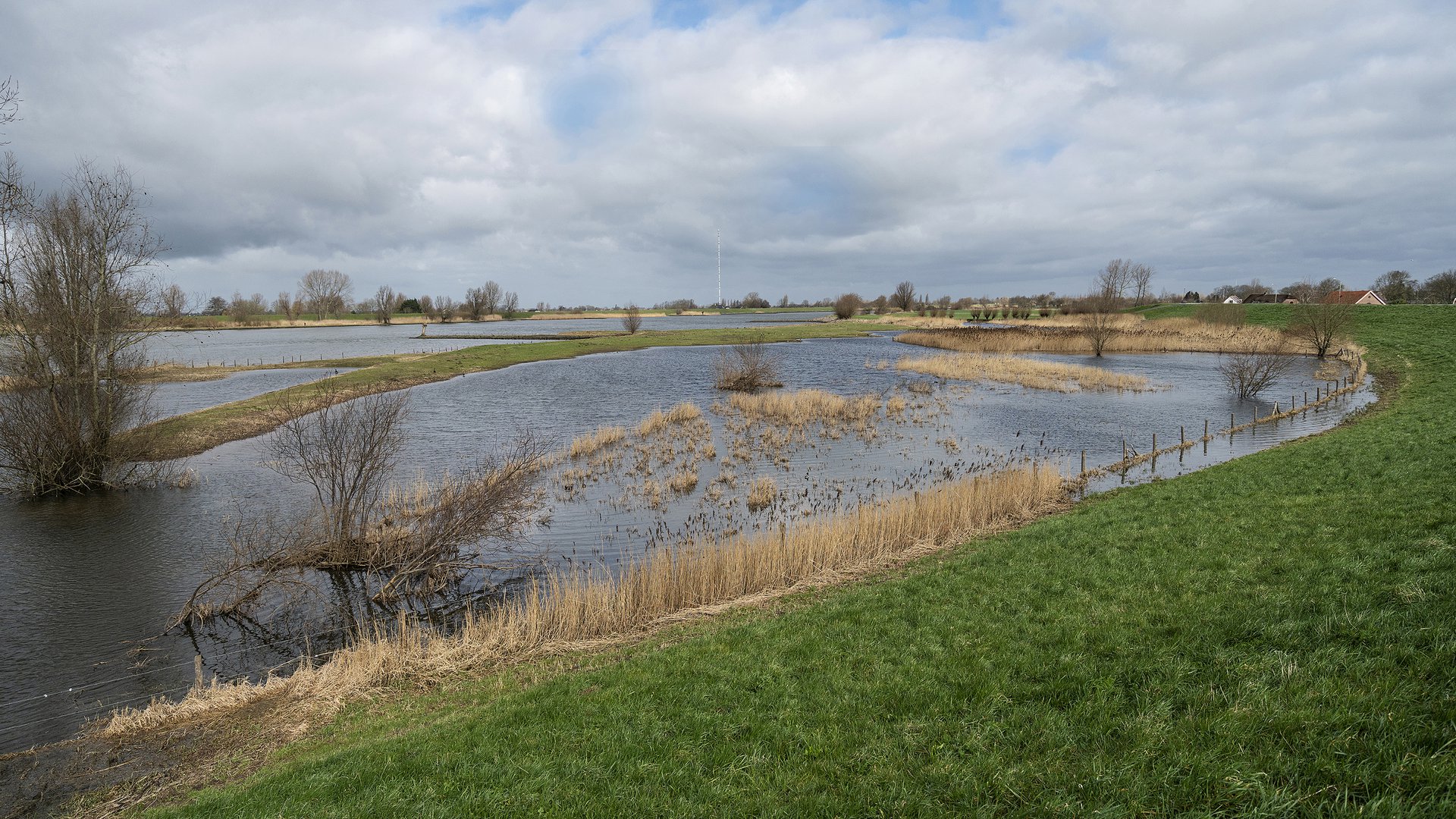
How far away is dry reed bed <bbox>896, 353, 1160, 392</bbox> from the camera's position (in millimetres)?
45781

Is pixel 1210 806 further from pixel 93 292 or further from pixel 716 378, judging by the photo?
pixel 716 378

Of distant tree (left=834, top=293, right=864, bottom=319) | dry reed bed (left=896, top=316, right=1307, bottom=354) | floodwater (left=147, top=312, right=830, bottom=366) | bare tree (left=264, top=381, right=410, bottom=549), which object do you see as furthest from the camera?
distant tree (left=834, top=293, right=864, bottom=319)

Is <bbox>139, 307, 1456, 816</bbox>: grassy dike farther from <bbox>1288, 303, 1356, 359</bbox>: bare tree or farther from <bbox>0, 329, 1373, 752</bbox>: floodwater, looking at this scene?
<bbox>1288, 303, 1356, 359</bbox>: bare tree

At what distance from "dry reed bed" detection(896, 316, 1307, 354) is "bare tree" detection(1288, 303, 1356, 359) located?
168 cm

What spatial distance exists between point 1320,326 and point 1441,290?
62.8 metres

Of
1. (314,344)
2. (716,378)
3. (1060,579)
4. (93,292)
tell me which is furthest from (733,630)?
(314,344)

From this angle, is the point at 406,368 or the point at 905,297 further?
the point at 905,297

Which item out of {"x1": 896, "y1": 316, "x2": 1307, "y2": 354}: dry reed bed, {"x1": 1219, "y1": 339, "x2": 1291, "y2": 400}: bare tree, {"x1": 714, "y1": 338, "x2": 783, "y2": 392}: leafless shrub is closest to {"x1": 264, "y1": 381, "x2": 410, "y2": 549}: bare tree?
{"x1": 714, "y1": 338, "x2": 783, "y2": 392}: leafless shrub

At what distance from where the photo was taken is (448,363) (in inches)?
2384

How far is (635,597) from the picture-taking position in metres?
13.2

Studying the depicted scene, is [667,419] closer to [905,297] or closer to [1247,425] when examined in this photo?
[1247,425]

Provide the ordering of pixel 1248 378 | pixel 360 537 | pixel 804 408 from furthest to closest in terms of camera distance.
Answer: pixel 1248 378 < pixel 804 408 < pixel 360 537

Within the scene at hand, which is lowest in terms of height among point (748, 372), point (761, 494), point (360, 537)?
point (761, 494)

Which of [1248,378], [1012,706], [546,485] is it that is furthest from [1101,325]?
[1012,706]
